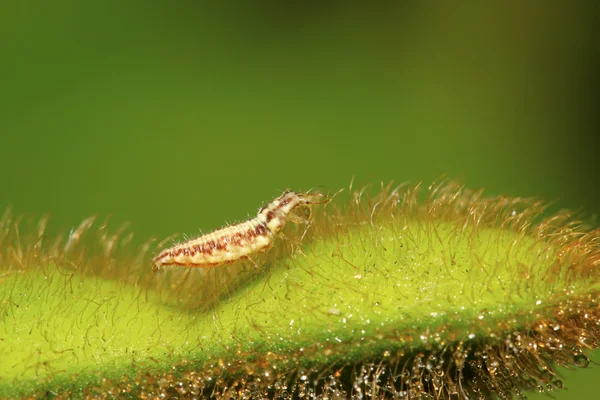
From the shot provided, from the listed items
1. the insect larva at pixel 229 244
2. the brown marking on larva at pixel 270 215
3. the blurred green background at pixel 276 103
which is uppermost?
the blurred green background at pixel 276 103

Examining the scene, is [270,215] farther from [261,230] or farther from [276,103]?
[276,103]

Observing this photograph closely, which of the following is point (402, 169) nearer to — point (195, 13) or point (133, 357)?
point (195, 13)

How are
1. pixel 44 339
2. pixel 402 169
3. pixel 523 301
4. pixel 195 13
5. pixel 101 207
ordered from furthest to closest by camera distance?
pixel 195 13 → pixel 402 169 → pixel 101 207 → pixel 44 339 → pixel 523 301

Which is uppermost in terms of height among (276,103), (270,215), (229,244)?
(276,103)

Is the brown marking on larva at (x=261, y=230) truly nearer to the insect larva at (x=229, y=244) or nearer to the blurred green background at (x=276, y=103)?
the insect larva at (x=229, y=244)

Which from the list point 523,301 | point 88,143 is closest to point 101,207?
point 88,143

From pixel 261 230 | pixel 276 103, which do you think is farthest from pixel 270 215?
pixel 276 103

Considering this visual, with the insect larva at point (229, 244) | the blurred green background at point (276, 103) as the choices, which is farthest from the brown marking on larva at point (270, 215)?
the blurred green background at point (276, 103)
